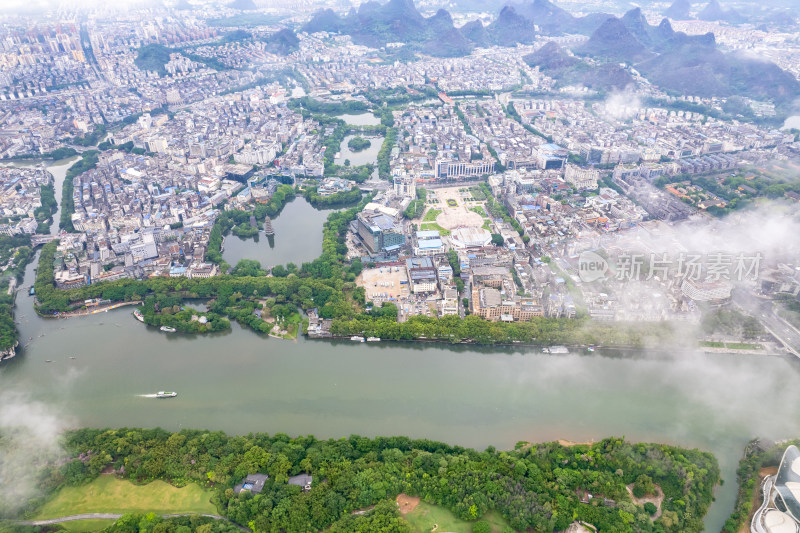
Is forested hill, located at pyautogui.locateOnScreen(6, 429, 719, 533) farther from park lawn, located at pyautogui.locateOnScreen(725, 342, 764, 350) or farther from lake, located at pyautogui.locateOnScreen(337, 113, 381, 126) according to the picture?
lake, located at pyautogui.locateOnScreen(337, 113, 381, 126)

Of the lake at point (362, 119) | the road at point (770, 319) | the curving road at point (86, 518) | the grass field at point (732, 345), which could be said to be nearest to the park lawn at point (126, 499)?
the curving road at point (86, 518)

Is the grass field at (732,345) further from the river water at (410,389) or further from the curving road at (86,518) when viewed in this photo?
the curving road at (86,518)


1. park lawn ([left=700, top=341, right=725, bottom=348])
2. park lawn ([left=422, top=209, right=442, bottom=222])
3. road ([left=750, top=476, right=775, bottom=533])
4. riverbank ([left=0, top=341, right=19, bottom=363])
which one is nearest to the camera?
road ([left=750, top=476, right=775, bottom=533])

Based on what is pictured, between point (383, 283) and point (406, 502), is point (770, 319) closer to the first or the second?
point (383, 283)

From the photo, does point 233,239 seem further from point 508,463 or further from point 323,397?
point 508,463

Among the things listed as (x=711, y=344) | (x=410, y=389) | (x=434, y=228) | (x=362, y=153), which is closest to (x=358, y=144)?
(x=362, y=153)

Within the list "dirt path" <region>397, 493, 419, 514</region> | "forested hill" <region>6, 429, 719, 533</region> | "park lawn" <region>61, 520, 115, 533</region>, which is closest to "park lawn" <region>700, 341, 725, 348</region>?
"forested hill" <region>6, 429, 719, 533</region>
